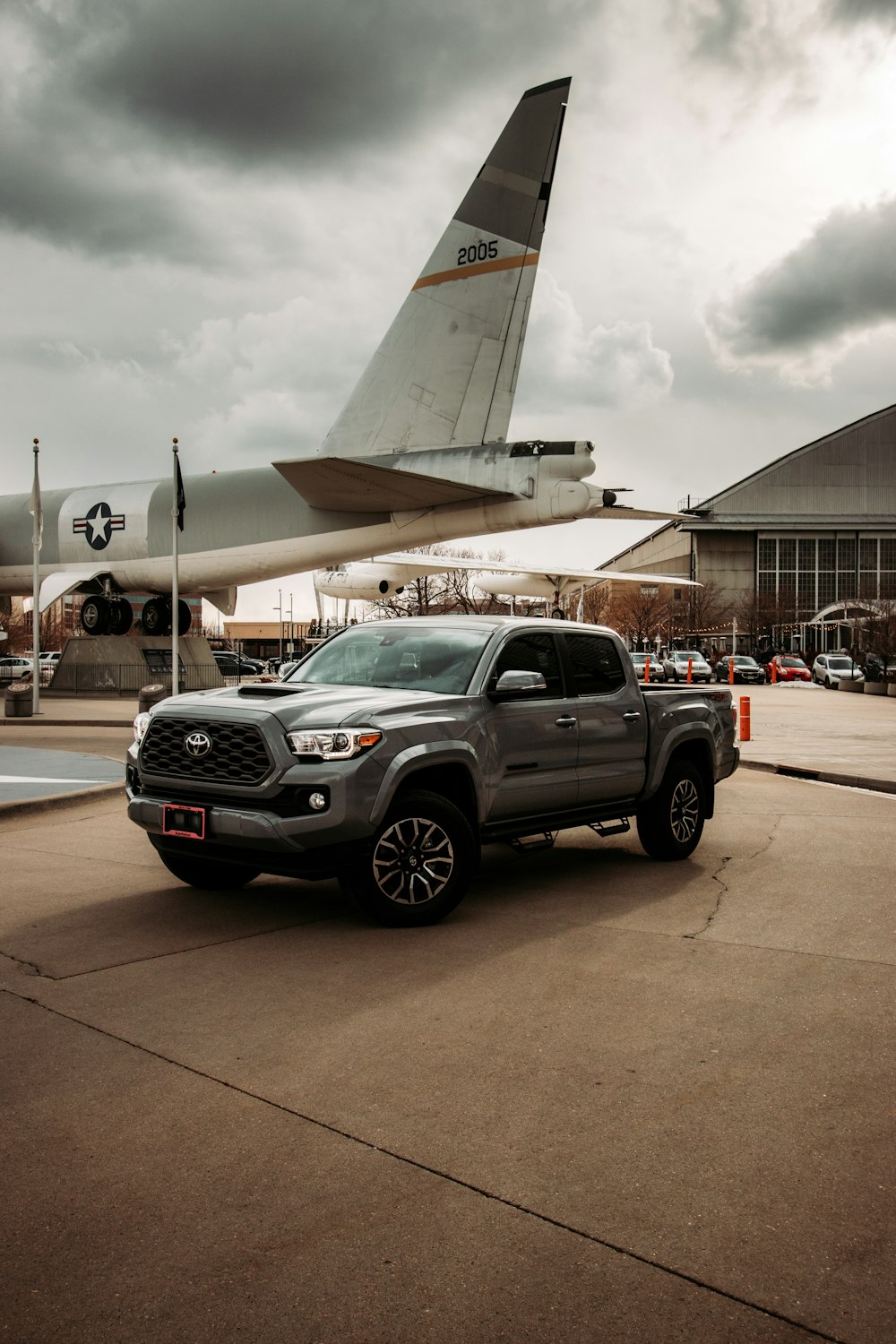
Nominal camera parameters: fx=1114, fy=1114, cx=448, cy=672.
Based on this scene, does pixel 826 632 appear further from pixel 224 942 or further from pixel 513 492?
pixel 224 942

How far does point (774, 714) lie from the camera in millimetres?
29719

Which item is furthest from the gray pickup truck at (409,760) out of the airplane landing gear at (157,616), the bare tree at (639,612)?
the bare tree at (639,612)

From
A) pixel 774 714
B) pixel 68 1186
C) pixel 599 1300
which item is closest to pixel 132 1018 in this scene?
pixel 68 1186

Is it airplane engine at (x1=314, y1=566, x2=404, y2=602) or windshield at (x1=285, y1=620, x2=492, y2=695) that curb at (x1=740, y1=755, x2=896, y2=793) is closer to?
windshield at (x1=285, y1=620, x2=492, y2=695)

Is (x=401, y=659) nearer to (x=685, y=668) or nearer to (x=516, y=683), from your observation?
(x=516, y=683)

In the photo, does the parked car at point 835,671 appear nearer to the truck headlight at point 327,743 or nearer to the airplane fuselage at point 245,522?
the airplane fuselage at point 245,522

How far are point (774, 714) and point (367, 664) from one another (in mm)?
23894

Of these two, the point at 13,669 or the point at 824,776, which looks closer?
the point at 824,776

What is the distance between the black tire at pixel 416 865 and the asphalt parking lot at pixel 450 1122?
199 millimetres

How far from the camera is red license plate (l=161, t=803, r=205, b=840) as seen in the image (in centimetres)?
626

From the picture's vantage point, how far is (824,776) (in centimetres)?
1531

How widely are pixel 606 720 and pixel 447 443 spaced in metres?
17.5

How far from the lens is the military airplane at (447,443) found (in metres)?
22.5

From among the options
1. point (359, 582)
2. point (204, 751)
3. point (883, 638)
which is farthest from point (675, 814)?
point (883, 638)
